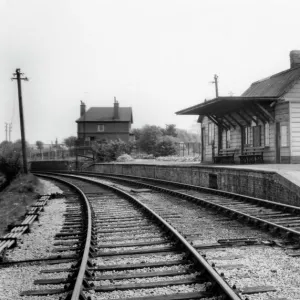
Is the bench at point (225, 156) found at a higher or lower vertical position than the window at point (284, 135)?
lower

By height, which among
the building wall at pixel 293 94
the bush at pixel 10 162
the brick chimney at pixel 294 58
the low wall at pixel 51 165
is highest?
the brick chimney at pixel 294 58

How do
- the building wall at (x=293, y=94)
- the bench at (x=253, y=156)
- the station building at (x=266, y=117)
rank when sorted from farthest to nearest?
the bench at (x=253, y=156) < the building wall at (x=293, y=94) < the station building at (x=266, y=117)

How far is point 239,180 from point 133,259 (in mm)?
9121

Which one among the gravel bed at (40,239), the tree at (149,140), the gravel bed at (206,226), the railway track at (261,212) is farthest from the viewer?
the tree at (149,140)

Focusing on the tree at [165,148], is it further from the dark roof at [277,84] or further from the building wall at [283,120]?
the building wall at [283,120]

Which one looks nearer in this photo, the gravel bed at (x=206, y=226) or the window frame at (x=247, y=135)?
the gravel bed at (x=206, y=226)

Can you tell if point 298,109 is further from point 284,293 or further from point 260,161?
point 284,293

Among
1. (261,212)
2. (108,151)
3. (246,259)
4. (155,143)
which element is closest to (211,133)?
(261,212)

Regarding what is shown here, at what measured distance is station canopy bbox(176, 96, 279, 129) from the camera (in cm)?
1866

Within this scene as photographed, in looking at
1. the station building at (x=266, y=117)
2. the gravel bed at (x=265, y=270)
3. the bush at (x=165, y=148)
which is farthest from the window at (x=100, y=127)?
the gravel bed at (x=265, y=270)

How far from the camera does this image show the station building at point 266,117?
18188 millimetres

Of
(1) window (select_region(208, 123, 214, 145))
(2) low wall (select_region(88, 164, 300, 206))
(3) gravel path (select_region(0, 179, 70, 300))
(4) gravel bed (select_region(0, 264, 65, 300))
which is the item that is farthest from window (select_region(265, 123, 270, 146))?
(4) gravel bed (select_region(0, 264, 65, 300))

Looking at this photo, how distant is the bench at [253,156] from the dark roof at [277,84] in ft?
9.61

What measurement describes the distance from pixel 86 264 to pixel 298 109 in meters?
15.8
